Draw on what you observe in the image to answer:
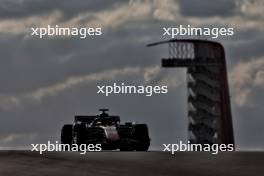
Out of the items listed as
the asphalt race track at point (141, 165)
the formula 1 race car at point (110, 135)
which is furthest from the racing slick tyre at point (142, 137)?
the asphalt race track at point (141, 165)

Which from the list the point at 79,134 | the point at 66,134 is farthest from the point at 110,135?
the point at 66,134

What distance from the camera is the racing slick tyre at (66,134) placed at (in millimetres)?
45375

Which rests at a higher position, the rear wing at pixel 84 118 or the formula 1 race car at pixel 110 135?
the rear wing at pixel 84 118

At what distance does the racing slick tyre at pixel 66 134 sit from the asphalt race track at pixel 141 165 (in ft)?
78.5

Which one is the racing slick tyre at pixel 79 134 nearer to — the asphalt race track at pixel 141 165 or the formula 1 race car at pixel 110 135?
the formula 1 race car at pixel 110 135

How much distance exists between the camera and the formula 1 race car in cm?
4488

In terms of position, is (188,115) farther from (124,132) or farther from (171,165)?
(171,165)

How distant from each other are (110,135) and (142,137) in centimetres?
242

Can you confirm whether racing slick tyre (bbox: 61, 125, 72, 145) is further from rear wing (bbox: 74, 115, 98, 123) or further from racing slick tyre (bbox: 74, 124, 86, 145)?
rear wing (bbox: 74, 115, 98, 123)

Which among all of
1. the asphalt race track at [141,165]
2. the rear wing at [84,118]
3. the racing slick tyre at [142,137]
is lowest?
the asphalt race track at [141,165]

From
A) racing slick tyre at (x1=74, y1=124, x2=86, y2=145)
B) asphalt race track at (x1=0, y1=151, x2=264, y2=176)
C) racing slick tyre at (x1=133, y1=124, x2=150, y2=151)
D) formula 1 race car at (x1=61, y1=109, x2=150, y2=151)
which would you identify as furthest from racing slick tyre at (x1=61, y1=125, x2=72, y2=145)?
asphalt race track at (x1=0, y1=151, x2=264, y2=176)

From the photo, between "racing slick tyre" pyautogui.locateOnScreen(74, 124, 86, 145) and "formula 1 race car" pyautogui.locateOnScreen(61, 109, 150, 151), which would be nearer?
"formula 1 race car" pyautogui.locateOnScreen(61, 109, 150, 151)

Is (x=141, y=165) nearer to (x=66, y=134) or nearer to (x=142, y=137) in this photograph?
(x=142, y=137)

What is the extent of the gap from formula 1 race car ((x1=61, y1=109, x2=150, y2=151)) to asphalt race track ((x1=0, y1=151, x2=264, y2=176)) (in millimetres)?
23312
